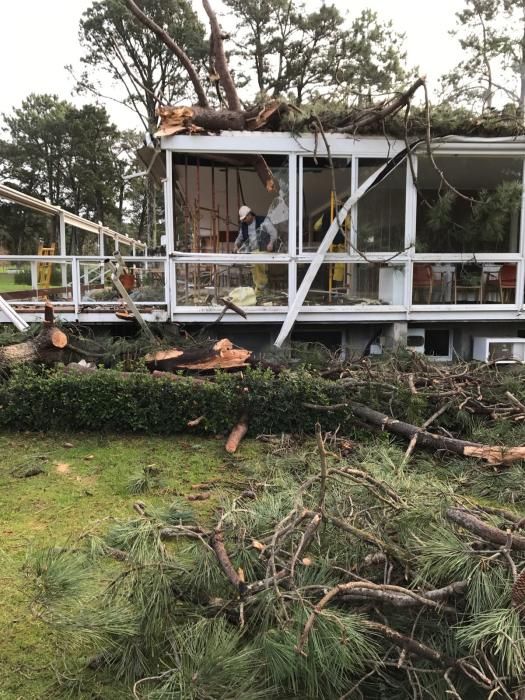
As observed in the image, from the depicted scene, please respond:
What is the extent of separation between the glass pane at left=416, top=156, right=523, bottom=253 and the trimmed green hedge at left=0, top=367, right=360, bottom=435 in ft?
14.4

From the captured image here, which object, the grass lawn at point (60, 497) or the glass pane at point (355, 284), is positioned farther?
the glass pane at point (355, 284)

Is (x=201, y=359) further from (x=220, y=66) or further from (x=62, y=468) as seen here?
(x=220, y=66)

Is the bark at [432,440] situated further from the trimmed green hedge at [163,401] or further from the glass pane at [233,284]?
the glass pane at [233,284]

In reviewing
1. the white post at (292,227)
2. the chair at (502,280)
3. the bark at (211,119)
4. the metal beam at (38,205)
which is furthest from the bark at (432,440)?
the metal beam at (38,205)

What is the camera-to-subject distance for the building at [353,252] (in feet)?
29.6

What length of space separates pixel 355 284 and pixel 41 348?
5.35m

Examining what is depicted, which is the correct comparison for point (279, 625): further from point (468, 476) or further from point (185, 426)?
point (185, 426)

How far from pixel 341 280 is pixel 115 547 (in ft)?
24.0

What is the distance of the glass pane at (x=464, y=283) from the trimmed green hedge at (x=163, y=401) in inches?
155

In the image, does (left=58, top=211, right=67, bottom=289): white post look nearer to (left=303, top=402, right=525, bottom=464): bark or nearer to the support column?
the support column

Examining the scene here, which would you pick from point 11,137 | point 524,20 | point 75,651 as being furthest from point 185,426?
point 11,137

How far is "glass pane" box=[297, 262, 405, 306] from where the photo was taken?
9422mm

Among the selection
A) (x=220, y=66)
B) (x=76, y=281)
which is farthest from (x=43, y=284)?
(x=220, y=66)

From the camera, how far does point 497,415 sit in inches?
246
